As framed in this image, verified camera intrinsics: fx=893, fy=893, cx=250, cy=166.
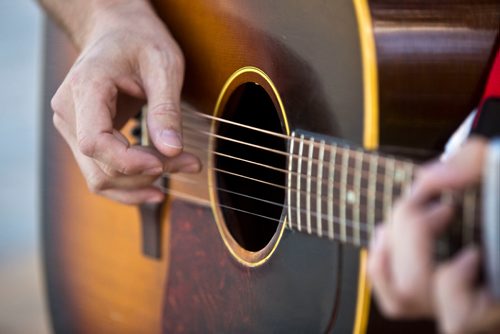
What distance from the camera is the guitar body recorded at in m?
0.86

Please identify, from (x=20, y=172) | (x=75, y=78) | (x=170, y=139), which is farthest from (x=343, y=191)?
(x=20, y=172)

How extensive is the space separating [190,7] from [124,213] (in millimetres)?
371

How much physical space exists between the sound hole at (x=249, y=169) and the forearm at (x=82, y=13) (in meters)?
0.21

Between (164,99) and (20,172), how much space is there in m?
2.16

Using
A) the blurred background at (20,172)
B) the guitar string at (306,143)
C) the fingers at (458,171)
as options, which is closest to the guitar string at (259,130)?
the guitar string at (306,143)

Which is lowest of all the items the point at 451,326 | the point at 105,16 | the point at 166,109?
the point at 451,326

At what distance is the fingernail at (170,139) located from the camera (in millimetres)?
1035

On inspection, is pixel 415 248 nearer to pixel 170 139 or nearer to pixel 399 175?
pixel 399 175

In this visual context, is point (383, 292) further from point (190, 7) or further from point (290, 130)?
point (190, 7)

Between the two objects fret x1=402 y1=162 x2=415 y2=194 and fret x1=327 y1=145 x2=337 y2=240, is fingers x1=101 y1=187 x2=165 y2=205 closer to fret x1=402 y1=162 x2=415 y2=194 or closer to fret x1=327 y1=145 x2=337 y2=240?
fret x1=327 y1=145 x2=337 y2=240

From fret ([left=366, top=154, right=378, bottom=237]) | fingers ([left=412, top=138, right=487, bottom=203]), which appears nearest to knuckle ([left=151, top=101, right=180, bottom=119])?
fret ([left=366, top=154, right=378, bottom=237])

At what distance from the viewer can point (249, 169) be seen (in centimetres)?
112

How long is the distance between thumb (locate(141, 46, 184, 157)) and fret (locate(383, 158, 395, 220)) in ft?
1.14

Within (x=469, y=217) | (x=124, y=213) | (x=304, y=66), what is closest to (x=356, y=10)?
(x=304, y=66)
